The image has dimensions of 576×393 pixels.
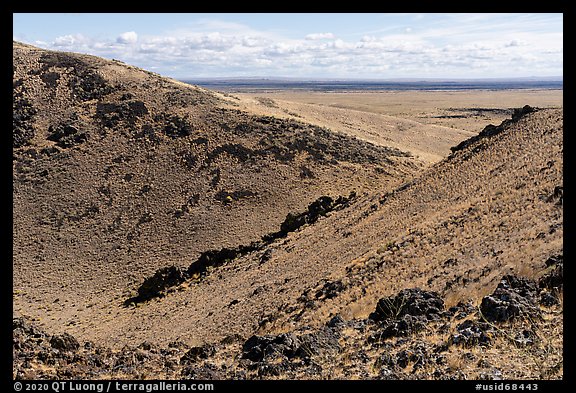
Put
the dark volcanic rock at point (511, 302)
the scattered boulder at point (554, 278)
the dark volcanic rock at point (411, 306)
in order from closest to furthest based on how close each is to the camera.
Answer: the dark volcanic rock at point (511, 302)
the scattered boulder at point (554, 278)
the dark volcanic rock at point (411, 306)

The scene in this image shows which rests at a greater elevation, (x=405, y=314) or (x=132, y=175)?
(x=132, y=175)

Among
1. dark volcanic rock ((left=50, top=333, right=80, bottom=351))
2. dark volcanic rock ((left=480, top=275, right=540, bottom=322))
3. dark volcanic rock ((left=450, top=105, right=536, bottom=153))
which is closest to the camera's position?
dark volcanic rock ((left=480, top=275, right=540, bottom=322))

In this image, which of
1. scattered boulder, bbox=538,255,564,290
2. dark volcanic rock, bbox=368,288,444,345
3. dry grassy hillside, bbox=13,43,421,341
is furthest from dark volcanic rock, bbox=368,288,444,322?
dry grassy hillside, bbox=13,43,421,341

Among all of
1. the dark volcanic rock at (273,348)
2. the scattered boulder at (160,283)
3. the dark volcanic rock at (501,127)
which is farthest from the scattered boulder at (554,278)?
the dark volcanic rock at (501,127)

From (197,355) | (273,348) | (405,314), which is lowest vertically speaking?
(197,355)

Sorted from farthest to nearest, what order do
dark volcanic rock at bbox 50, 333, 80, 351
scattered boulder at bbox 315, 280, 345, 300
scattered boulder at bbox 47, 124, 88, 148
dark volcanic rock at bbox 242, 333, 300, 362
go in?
1. scattered boulder at bbox 47, 124, 88, 148
2. scattered boulder at bbox 315, 280, 345, 300
3. dark volcanic rock at bbox 50, 333, 80, 351
4. dark volcanic rock at bbox 242, 333, 300, 362

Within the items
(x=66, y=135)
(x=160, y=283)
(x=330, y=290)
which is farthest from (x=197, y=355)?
(x=66, y=135)

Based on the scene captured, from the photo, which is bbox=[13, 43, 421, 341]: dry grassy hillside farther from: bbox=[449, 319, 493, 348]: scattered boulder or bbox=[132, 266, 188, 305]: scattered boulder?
bbox=[449, 319, 493, 348]: scattered boulder

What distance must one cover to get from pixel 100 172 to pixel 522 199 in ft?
116

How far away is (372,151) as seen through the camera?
50188mm

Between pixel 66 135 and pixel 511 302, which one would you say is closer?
pixel 511 302

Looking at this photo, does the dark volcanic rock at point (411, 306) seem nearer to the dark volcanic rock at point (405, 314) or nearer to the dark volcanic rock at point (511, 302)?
the dark volcanic rock at point (405, 314)

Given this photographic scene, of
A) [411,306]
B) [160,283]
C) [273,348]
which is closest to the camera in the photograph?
[273,348]

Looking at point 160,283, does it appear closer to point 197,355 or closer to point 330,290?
point 330,290
